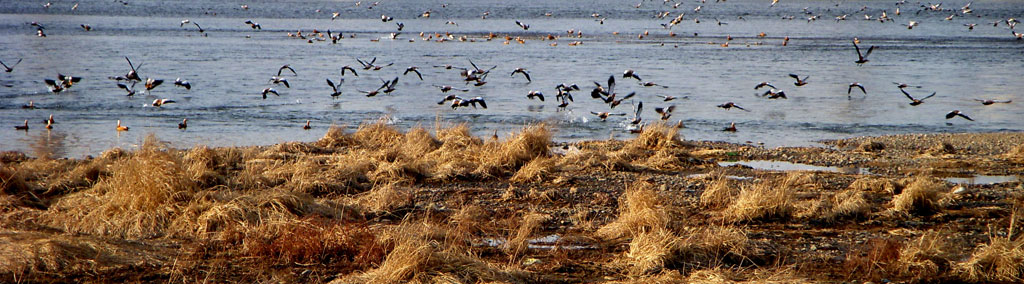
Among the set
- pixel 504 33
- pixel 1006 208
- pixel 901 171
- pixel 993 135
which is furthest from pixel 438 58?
pixel 1006 208

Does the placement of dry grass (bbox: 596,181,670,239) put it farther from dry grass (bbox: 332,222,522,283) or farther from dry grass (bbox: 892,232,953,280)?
dry grass (bbox: 892,232,953,280)

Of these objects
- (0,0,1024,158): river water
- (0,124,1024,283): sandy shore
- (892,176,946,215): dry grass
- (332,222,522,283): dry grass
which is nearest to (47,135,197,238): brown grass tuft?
(0,124,1024,283): sandy shore

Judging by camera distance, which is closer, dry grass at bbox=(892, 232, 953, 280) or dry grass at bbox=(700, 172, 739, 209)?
dry grass at bbox=(892, 232, 953, 280)

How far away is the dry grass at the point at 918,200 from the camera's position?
364 inches

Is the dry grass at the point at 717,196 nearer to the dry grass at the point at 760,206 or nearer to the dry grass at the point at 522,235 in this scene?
the dry grass at the point at 760,206

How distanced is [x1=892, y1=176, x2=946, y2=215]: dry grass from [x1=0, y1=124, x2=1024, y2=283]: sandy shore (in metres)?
0.02

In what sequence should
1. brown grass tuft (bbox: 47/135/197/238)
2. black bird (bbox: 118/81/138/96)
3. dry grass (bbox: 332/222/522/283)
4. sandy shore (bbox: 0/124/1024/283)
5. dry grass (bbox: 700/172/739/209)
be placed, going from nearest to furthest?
dry grass (bbox: 332/222/522/283), sandy shore (bbox: 0/124/1024/283), brown grass tuft (bbox: 47/135/197/238), dry grass (bbox: 700/172/739/209), black bird (bbox: 118/81/138/96)

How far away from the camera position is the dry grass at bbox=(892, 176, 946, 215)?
924cm

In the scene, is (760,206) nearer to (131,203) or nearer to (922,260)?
(922,260)

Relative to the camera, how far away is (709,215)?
9211mm

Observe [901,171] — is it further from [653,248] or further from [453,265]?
[453,265]

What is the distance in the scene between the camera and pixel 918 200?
930cm

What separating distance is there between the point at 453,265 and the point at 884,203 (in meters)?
5.26

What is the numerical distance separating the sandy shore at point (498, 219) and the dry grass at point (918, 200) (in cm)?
2
